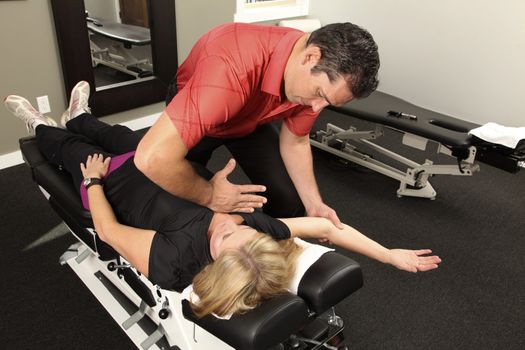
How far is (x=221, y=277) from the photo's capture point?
0.98m

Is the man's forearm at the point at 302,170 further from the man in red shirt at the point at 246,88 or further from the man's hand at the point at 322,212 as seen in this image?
the man in red shirt at the point at 246,88

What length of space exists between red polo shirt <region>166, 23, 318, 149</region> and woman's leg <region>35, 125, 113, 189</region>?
569 millimetres

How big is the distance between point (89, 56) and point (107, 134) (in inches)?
44.9

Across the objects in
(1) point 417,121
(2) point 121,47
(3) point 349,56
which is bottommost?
(1) point 417,121

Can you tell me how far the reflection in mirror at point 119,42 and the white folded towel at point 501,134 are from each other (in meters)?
2.23

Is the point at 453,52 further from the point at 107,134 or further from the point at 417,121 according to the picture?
the point at 107,134

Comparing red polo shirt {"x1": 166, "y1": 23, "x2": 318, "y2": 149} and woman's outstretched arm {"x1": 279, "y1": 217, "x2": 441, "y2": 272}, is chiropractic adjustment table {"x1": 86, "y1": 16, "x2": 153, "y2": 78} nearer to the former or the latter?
red polo shirt {"x1": 166, "y1": 23, "x2": 318, "y2": 149}

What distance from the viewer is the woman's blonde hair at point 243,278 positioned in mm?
937

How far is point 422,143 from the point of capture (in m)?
2.30

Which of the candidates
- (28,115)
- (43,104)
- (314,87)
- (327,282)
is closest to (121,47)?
(43,104)

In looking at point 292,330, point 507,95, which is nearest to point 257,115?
point 292,330

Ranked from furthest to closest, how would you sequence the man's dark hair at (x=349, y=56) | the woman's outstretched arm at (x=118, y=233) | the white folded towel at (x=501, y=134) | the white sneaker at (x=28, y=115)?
the white folded towel at (x=501, y=134), the white sneaker at (x=28, y=115), the woman's outstretched arm at (x=118, y=233), the man's dark hair at (x=349, y=56)

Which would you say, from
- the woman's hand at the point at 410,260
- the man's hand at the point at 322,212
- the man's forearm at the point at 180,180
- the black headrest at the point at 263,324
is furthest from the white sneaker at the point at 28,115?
the woman's hand at the point at 410,260

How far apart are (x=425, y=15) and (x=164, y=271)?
3.15m
